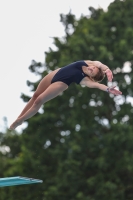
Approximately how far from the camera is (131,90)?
925 inches

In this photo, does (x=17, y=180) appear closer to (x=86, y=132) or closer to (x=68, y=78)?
(x=68, y=78)

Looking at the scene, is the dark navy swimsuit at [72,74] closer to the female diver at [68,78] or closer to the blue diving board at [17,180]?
the female diver at [68,78]

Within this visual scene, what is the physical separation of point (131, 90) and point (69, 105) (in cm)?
268

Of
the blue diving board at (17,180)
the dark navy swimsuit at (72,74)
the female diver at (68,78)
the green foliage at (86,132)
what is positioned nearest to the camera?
the blue diving board at (17,180)

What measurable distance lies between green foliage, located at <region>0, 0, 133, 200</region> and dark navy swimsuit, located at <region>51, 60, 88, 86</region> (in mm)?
12836

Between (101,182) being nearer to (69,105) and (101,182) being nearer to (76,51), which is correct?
(69,105)

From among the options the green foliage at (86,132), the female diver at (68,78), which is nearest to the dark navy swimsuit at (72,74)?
the female diver at (68,78)

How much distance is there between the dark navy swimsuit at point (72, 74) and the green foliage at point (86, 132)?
12.8 m

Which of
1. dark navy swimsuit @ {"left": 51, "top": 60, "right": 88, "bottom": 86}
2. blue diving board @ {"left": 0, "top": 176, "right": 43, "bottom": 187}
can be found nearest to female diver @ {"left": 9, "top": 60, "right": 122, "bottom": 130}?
dark navy swimsuit @ {"left": 51, "top": 60, "right": 88, "bottom": 86}

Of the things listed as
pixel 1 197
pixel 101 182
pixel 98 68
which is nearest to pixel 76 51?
pixel 101 182

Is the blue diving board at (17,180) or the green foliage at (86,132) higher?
the green foliage at (86,132)

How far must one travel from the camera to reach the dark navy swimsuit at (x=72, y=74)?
9195 mm

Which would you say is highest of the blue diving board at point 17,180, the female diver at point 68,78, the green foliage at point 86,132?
the green foliage at point 86,132

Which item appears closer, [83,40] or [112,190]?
[112,190]
